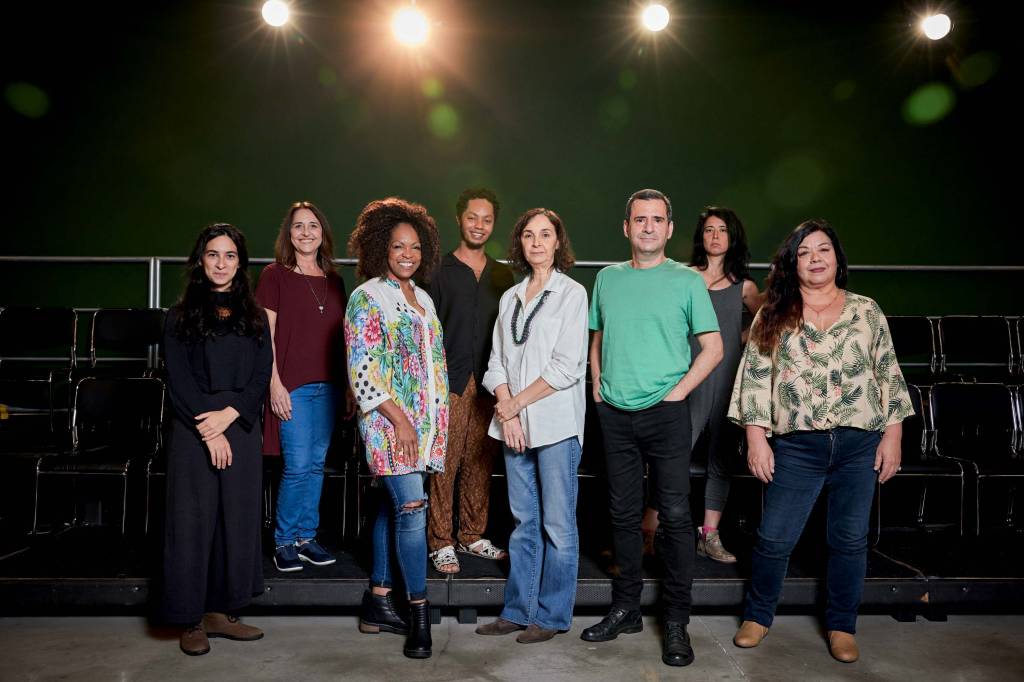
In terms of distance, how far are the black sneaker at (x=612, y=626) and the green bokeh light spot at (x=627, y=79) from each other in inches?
169

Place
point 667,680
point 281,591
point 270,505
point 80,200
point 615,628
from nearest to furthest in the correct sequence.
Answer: point 667,680
point 615,628
point 281,591
point 270,505
point 80,200

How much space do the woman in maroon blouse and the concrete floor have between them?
0.39 m

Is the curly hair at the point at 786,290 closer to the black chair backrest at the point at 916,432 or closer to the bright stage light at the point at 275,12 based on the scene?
the black chair backrest at the point at 916,432

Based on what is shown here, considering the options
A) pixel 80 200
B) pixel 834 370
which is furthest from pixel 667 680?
pixel 80 200

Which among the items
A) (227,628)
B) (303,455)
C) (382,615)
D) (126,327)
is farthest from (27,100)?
(382,615)

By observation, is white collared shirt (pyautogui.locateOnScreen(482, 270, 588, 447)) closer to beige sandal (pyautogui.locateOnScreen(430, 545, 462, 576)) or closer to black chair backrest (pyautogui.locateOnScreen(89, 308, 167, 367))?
beige sandal (pyautogui.locateOnScreen(430, 545, 462, 576))

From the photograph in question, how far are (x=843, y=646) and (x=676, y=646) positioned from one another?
61 centimetres

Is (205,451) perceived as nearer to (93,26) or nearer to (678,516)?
(678,516)

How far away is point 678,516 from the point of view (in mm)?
2701

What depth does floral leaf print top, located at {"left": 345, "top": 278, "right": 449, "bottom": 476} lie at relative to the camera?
2.55m

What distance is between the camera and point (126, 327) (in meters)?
4.40

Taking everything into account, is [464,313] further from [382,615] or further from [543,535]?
[382,615]

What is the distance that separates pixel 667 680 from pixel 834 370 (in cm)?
119

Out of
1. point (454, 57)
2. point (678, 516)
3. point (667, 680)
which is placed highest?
point (454, 57)
